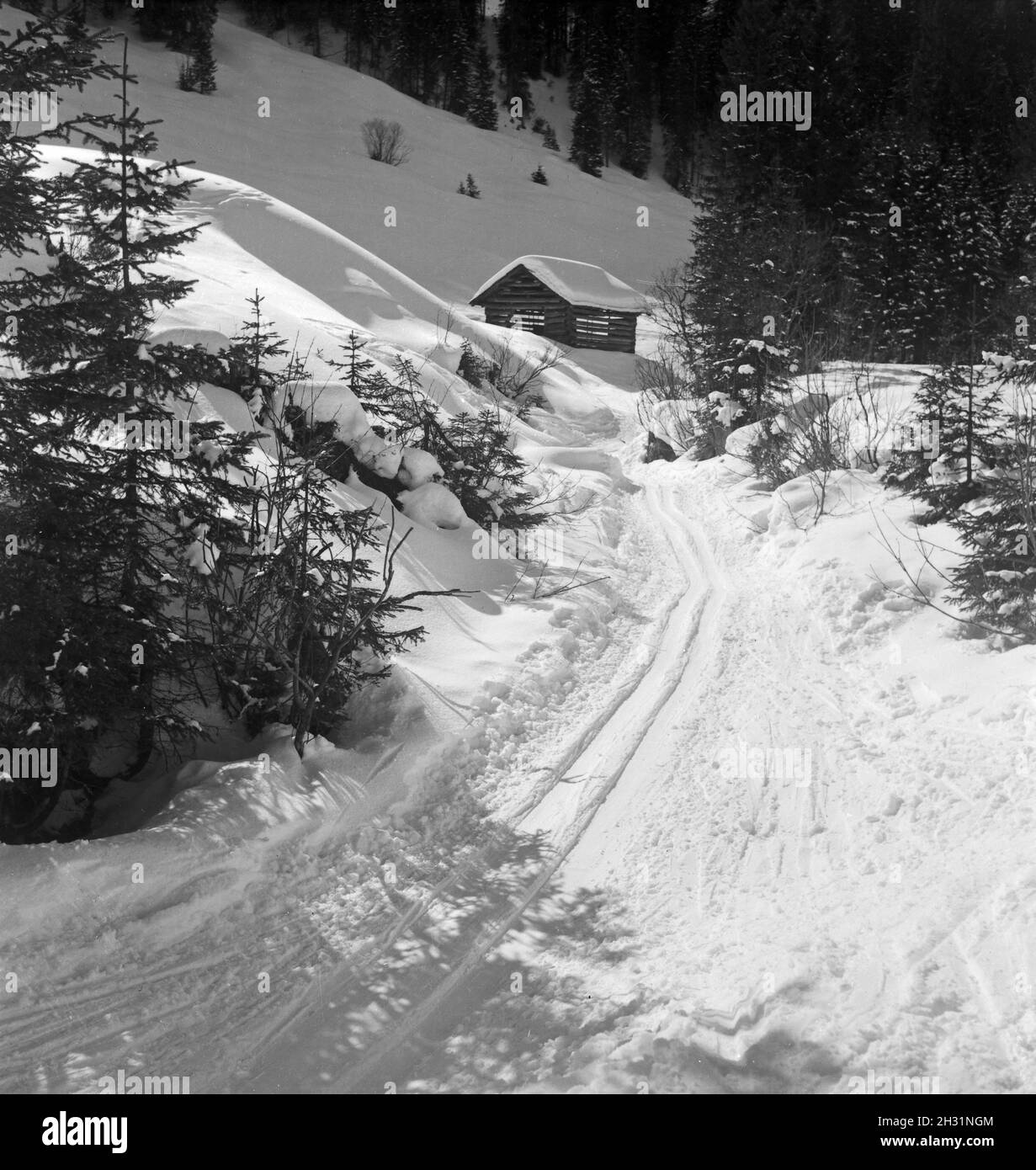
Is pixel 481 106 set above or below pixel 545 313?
above

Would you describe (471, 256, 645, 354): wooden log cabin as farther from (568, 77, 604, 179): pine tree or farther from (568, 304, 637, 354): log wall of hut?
(568, 77, 604, 179): pine tree

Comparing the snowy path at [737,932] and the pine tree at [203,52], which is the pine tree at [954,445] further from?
the pine tree at [203,52]

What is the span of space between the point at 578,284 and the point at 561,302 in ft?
3.86

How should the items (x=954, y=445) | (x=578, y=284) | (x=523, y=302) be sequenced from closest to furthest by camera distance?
(x=954, y=445)
(x=523, y=302)
(x=578, y=284)

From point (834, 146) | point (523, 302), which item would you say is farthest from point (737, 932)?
point (834, 146)

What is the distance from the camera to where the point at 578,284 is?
3322 centimetres

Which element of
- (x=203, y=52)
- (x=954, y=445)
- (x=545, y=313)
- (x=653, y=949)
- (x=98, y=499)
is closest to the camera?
(x=653, y=949)

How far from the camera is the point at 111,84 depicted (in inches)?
1779

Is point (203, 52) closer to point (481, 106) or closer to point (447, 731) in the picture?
point (481, 106)

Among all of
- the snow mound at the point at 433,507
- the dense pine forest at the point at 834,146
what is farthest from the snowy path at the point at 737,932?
the dense pine forest at the point at 834,146

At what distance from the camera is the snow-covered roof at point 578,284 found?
3222 cm

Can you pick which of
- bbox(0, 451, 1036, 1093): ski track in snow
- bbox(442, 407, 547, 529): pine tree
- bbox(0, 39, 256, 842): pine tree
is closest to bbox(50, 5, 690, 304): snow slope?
bbox(442, 407, 547, 529): pine tree
